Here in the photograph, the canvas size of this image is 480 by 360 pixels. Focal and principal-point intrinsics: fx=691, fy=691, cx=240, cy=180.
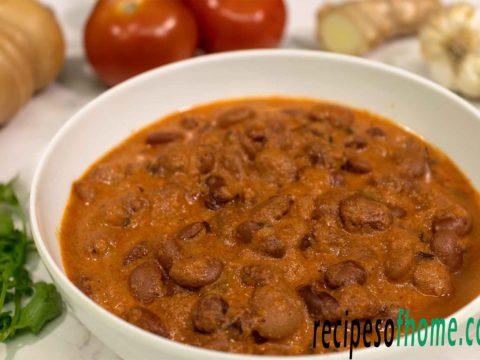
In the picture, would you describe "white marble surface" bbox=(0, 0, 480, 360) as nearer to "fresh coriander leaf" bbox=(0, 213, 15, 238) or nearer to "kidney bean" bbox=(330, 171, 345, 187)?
"fresh coriander leaf" bbox=(0, 213, 15, 238)

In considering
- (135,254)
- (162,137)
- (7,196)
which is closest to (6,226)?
(7,196)

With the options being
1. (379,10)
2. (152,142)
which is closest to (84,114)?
(152,142)

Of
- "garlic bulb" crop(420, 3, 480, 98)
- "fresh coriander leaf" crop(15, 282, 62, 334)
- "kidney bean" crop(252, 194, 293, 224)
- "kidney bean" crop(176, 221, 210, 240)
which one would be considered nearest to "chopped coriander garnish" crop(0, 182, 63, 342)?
"fresh coriander leaf" crop(15, 282, 62, 334)

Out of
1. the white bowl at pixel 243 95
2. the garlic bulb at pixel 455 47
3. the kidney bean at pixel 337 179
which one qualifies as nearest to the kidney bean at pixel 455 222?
the white bowl at pixel 243 95

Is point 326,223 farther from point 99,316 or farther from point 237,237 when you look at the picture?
point 99,316

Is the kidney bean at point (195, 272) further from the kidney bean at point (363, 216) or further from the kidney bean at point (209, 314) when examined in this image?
the kidney bean at point (363, 216)

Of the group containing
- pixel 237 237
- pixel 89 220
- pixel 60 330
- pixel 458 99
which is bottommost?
pixel 60 330

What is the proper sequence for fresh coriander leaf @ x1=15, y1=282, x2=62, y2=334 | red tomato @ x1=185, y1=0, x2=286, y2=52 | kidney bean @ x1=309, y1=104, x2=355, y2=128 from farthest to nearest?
red tomato @ x1=185, y1=0, x2=286, y2=52 < kidney bean @ x1=309, y1=104, x2=355, y2=128 < fresh coriander leaf @ x1=15, y1=282, x2=62, y2=334
